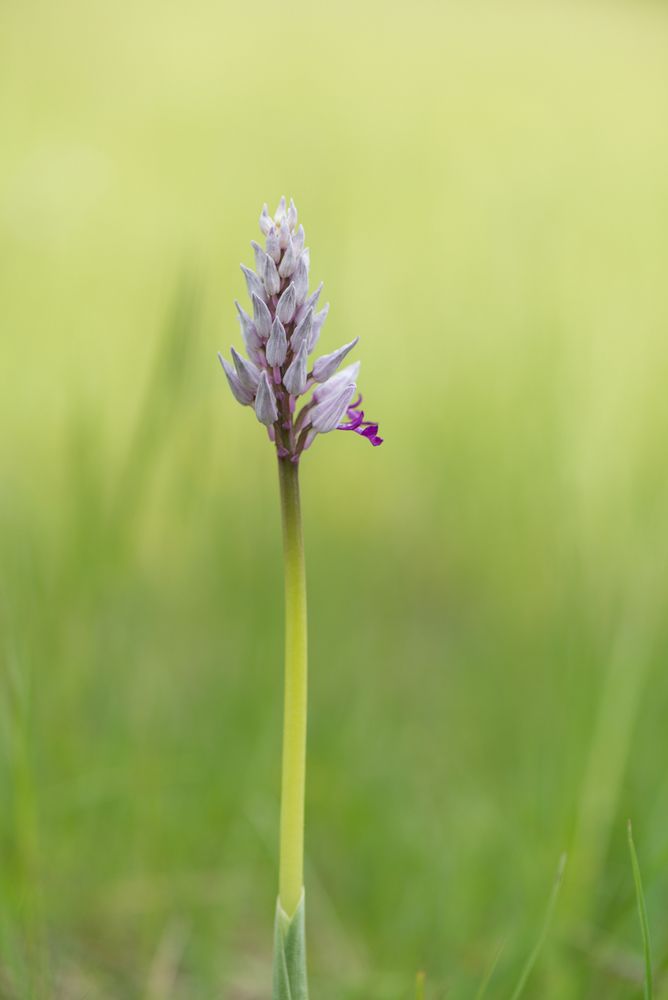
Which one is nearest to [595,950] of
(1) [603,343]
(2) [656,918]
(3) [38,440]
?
(2) [656,918]

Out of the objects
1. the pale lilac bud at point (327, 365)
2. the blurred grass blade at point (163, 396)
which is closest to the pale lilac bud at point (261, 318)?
the pale lilac bud at point (327, 365)

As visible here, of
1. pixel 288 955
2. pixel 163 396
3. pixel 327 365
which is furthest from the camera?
pixel 163 396

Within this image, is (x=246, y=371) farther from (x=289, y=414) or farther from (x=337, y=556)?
(x=337, y=556)

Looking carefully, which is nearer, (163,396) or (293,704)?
(293,704)

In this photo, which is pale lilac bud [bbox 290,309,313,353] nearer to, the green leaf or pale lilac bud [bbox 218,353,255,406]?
pale lilac bud [bbox 218,353,255,406]

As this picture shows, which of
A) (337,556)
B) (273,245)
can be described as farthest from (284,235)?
(337,556)

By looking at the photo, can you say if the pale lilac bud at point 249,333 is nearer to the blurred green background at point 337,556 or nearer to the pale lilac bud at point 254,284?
the pale lilac bud at point 254,284

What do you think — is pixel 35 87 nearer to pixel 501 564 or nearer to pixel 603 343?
pixel 501 564
